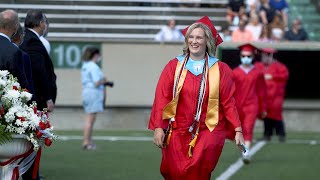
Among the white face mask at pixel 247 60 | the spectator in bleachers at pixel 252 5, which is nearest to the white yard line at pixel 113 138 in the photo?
the white face mask at pixel 247 60

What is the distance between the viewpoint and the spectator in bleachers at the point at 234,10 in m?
26.1

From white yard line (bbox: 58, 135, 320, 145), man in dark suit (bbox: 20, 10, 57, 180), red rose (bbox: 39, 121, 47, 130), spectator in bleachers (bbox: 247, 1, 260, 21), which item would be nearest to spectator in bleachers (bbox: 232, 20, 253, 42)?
spectator in bleachers (bbox: 247, 1, 260, 21)

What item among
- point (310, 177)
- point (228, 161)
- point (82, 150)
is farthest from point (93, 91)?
point (310, 177)

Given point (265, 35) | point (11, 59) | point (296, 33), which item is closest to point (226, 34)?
point (265, 35)

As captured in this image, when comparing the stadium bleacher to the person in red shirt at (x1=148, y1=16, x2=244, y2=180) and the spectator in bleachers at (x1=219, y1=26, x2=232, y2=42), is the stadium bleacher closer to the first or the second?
the spectator in bleachers at (x1=219, y1=26, x2=232, y2=42)

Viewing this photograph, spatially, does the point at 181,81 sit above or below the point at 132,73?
above

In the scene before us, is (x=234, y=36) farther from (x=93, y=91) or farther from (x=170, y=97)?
(x=170, y=97)

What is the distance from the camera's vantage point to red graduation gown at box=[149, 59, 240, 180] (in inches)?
386

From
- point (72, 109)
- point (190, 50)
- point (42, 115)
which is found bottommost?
point (72, 109)

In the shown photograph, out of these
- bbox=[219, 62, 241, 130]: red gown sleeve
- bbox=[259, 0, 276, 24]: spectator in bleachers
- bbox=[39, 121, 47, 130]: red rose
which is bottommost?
bbox=[259, 0, 276, 24]: spectator in bleachers

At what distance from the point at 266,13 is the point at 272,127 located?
210 inches

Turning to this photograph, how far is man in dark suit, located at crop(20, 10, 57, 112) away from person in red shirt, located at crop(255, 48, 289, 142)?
30.0ft

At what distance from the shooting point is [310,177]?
14227mm

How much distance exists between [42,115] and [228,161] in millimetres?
6971
